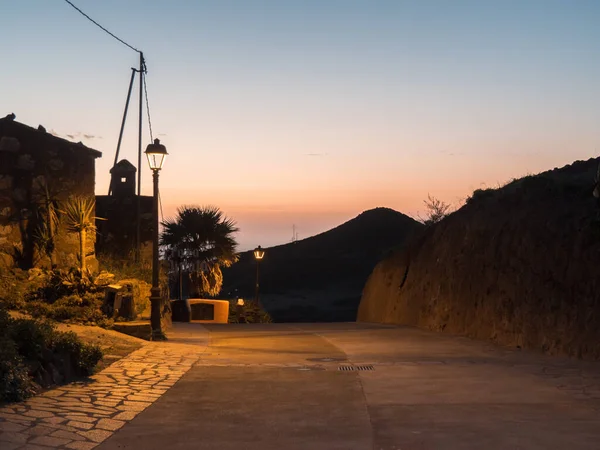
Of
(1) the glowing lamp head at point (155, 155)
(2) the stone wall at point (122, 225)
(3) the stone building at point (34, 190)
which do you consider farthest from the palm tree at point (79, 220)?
(2) the stone wall at point (122, 225)

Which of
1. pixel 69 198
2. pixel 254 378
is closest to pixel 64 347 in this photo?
pixel 254 378

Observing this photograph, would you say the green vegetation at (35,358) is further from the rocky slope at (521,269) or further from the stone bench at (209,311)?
the stone bench at (209,311)

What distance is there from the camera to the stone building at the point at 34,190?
1778 cm

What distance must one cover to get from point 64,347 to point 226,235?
29393mm

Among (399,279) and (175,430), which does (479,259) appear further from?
(175,430)

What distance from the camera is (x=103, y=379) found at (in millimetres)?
9680

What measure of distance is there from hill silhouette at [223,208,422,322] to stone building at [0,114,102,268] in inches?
2021

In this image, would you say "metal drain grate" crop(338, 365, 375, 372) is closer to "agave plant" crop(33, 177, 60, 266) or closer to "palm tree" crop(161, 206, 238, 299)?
"agave plant" crop(33, 177, 60, 266)

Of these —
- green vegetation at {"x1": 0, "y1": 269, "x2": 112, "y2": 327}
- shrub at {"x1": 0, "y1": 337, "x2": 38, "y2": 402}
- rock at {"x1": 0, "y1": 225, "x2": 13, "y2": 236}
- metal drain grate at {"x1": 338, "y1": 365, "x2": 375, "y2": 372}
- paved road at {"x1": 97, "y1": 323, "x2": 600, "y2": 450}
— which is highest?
rock at {"x1": 0, "y1": 225, "x2": 13, "y2": 236}

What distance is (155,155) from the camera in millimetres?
15852

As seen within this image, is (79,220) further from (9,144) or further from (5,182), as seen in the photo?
(9,144)

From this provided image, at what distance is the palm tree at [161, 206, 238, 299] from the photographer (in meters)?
38.4

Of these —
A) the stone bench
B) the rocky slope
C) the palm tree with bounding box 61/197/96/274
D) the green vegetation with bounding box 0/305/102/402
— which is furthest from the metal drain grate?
the stone bench

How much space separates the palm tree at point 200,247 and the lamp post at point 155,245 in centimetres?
2249
